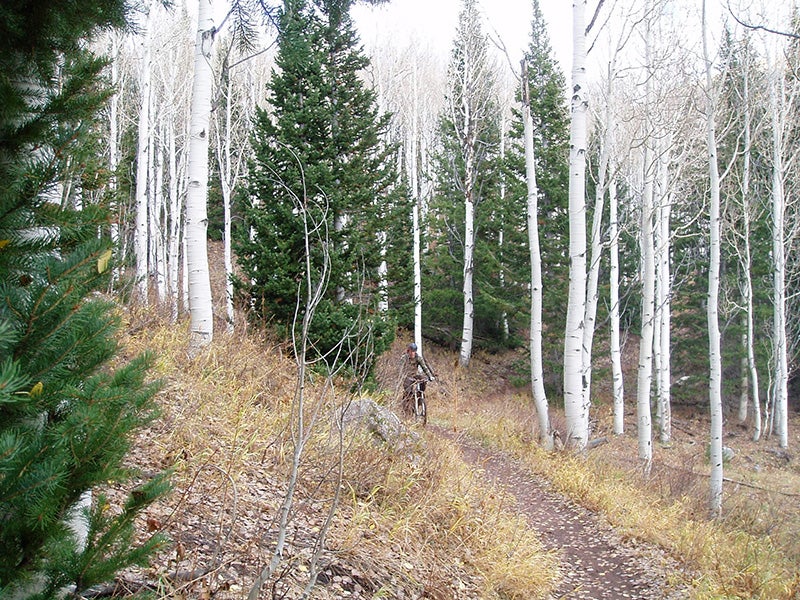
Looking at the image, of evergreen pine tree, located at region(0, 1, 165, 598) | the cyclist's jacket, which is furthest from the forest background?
the cyclist's jacket

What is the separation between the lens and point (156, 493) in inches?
60.6

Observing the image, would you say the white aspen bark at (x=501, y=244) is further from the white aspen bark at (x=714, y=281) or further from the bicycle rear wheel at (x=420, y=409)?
the white aspen bark at (x=714, y=281)

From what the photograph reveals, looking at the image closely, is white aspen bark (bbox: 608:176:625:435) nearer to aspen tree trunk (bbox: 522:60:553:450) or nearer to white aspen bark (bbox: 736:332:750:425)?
aspen tree trunk (bbox: 522:60:553:450)

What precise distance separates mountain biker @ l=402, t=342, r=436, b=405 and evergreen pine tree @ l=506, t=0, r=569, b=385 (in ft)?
30.4

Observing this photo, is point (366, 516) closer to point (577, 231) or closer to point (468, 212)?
point (577, 231)

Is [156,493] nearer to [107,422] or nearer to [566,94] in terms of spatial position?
[107,422]

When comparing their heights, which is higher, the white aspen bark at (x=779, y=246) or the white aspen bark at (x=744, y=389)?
the white aspen bark at (x=779, y=246)

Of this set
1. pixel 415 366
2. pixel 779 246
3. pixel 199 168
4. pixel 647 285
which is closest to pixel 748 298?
pixel 779 246

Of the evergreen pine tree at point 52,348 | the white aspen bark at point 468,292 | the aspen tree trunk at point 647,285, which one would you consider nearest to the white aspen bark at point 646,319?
the aspen tree trunk at point 647,285

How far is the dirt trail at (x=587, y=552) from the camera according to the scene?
500cm

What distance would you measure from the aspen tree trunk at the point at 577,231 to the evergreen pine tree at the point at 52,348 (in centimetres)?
811

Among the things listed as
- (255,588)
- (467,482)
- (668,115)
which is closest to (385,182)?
(668,115)

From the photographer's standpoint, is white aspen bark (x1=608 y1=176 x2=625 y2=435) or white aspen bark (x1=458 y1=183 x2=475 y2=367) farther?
white aspen bark (x1=458 y1=183 x2=475 y2=367)

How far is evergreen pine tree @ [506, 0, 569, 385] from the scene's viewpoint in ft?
61.2
